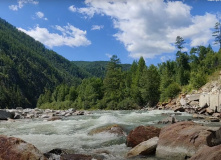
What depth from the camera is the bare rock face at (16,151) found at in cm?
791

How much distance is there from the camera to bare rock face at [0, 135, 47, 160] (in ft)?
25.9

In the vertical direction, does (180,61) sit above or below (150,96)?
above

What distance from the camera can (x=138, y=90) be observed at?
7725 cm

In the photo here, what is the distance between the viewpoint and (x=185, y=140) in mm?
10055

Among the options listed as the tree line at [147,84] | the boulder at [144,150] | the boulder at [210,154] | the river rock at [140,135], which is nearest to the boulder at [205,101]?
the tree line at [147,84]

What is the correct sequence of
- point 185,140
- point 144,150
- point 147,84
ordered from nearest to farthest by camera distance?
point 185,140
point 144,150
point 147,84

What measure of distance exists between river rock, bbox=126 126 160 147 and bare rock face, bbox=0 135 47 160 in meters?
5.46

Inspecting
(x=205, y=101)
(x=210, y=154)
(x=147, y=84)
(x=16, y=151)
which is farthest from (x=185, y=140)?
(x=147, y=84)

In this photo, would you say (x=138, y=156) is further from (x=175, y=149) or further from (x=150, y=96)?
(x=150, y=96)

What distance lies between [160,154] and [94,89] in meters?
81.2

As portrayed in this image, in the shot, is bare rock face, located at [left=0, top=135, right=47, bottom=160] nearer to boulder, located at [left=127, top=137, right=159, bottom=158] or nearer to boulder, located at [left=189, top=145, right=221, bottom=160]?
boulder, located at [left=127, top=137, right=159, bottom=158]

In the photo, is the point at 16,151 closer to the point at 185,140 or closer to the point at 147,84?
the point at 185,140

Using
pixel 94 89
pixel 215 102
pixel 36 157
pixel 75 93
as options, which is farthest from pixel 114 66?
pixel 36 157

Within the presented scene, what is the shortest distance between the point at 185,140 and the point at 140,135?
3006 millimetres
